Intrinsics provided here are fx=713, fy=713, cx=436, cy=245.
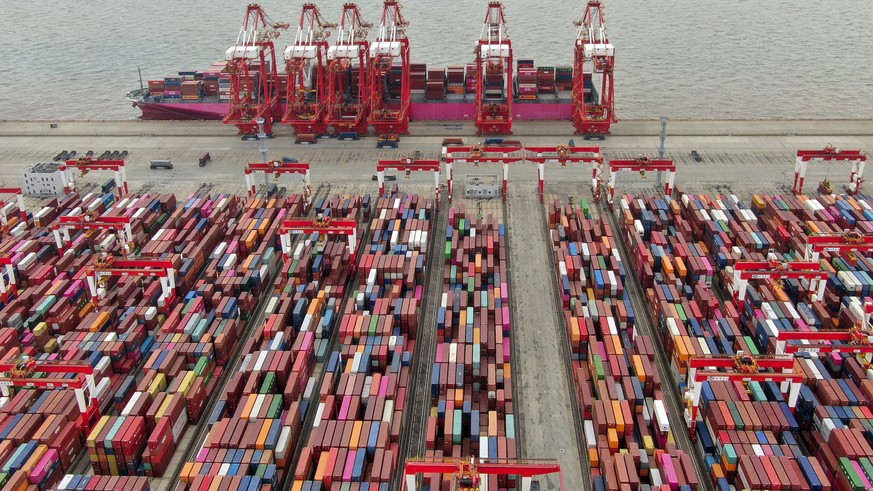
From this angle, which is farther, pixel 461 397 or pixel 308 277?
pixel 308 277

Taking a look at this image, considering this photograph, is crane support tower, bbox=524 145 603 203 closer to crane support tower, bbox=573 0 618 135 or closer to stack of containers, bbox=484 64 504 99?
crane support tower, bbox=573 0 618 135

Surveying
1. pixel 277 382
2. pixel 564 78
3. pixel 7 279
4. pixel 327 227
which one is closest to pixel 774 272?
pixel 327 227

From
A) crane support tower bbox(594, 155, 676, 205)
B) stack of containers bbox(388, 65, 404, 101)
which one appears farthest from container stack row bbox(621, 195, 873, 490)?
stack of containers bbox(388, 65, 404, 101)

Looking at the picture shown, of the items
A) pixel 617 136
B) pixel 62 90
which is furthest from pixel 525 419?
pixel 62 90

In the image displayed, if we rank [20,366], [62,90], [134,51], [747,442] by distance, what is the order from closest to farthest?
[747,442]
[20,366]
[62,90]
[134,51]

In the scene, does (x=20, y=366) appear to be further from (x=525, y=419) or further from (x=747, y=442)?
(x=747, y=442)

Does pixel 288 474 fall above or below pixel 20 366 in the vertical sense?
below
